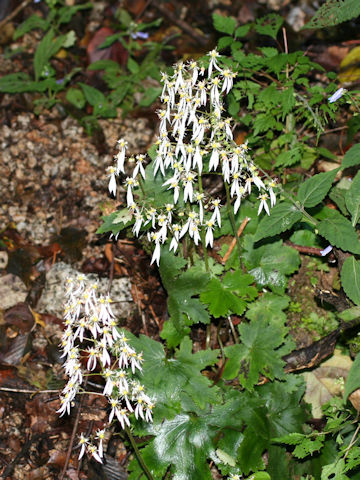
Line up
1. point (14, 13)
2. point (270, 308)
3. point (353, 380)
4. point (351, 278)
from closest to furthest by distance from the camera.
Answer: point (353, 380)
point (351, 278)
point (270, 308)
point (14, 13)

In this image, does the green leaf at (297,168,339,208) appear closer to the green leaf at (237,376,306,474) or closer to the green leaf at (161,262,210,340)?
the green leaf at (161,262,210,340)

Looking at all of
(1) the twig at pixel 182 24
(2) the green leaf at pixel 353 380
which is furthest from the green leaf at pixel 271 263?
(1) the twig at pixel 182 24

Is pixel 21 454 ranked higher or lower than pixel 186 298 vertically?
lower

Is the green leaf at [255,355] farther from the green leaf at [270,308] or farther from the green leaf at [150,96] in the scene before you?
the green leaf at [150,96]

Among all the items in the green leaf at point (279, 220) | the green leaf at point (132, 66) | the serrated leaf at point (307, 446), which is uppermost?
the green leaf at point (132, 66)

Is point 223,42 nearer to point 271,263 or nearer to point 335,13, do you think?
point 335,13

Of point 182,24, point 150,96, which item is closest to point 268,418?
point 150,96
